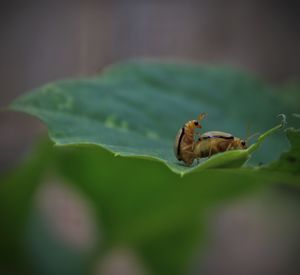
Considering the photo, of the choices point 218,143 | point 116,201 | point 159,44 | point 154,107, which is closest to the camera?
point 218,143

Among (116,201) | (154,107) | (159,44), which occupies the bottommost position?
(159,44)

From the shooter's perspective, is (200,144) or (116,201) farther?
(116,201)

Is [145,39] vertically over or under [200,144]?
under

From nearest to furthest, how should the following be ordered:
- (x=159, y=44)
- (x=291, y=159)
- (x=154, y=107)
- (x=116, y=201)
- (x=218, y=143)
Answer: (x=291, y=159) → (x=218, y=143) → (x=154, y=107) → (x=116, y=201) → (x=159, y=44)

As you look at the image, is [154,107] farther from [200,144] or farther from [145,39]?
[145,39]

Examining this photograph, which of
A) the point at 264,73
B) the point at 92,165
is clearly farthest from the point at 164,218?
the point at 264,73

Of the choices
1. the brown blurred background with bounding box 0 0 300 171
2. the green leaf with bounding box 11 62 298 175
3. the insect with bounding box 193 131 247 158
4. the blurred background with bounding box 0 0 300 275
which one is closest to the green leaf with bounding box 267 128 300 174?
the green leaf with bounding box 11 62 298 175

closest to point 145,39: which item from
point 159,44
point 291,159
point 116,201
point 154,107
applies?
point 159,44

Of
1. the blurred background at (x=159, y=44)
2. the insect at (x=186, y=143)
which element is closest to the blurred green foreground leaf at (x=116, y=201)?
the insect at (x=186, y=143)
